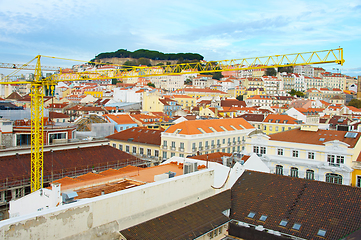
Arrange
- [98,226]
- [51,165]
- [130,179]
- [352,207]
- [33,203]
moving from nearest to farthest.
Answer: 1. [98,226]
2. [33,203]
3. [352,207]
4. [130,179]
5. [51,165]

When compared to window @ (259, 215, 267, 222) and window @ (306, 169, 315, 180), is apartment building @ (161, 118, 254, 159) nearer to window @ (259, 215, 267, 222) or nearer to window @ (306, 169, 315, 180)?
window @ (306, 169, 315, 180)

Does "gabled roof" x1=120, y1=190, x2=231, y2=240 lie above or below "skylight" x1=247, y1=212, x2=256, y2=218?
above

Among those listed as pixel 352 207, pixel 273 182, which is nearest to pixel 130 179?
pixel 273 182

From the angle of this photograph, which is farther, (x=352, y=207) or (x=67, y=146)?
(x=67, y=146)

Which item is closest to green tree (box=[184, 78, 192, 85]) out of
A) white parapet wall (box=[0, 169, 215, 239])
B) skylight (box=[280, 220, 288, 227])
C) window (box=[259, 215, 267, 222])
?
white parapet wall (box=[0, 169, 215, 239])

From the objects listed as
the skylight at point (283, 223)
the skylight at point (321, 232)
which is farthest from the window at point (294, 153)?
the skylight at point (321, 232)

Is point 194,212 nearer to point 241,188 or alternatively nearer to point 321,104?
point 241,188

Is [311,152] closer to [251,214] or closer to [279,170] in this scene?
[279,170]
